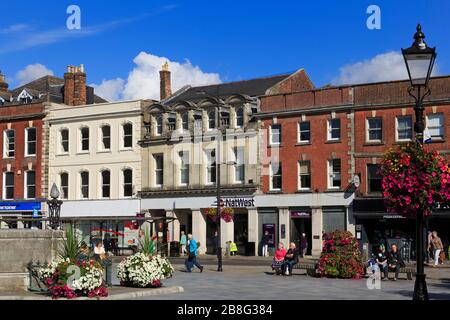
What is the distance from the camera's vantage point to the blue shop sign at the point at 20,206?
6259 cm

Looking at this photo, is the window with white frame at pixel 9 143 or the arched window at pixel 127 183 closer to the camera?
the arched window at pixel 127 183

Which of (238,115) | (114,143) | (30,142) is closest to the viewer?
(238,115)

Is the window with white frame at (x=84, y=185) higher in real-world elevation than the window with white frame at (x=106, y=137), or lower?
lower

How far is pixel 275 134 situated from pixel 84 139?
56.4 ft

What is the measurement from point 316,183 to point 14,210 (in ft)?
85.9

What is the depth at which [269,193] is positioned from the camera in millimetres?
53000

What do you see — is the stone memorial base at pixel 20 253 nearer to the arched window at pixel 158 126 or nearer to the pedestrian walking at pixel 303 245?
the pedestrian walking at pixel 303 245

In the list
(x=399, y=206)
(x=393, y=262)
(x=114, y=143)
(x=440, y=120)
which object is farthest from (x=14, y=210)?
(x=399, y=206)

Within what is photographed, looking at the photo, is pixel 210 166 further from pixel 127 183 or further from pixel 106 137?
pixel 106 137

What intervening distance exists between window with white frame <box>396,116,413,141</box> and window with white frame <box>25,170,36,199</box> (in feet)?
101

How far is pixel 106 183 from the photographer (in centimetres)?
6106

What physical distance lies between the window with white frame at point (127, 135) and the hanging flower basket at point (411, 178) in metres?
42.4

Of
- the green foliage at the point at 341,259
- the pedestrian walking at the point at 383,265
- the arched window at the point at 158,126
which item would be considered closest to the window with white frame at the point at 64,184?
the arched window at the point at 158,126
